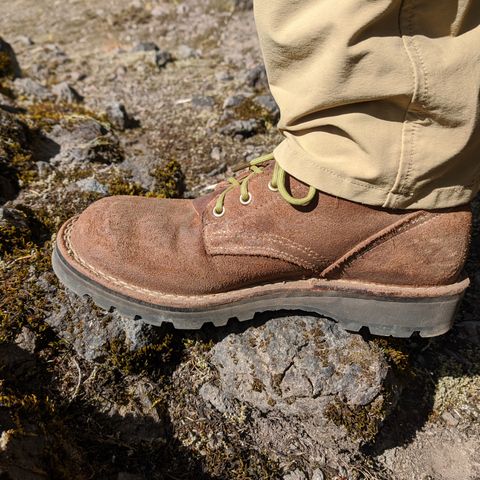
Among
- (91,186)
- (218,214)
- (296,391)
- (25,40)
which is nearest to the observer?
(218,214)

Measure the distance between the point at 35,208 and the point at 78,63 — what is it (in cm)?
241

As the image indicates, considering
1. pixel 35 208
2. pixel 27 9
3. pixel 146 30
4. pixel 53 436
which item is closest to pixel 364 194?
pixel 53 436

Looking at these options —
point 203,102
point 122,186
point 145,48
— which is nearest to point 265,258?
point 122,186

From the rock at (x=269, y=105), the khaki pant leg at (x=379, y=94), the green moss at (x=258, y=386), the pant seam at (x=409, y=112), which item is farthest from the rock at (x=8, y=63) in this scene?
the pant seam at (x=409, y=112)

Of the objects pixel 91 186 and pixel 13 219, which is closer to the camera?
pixel 13 219

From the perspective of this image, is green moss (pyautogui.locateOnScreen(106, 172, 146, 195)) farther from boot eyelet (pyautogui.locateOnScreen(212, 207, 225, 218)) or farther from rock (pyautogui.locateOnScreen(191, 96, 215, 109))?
rock (pyautogui.locateOnScreen(191, 96, 215, 109))

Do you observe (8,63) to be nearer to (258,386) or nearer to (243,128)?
(243,128)

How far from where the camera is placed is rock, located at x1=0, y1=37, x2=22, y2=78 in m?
4.30

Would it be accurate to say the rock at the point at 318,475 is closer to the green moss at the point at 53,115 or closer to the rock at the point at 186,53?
the green moss at the point at 53,115

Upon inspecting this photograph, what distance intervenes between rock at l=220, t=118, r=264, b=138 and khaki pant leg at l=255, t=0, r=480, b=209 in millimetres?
1726

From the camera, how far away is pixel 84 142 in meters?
3.51

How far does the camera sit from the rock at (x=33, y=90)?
13.5ft

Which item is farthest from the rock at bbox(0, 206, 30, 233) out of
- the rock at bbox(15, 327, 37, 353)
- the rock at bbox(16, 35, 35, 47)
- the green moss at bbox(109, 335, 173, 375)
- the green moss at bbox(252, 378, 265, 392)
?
the rock at bbox(16, 35, 35, 47)

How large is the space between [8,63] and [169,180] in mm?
2143
